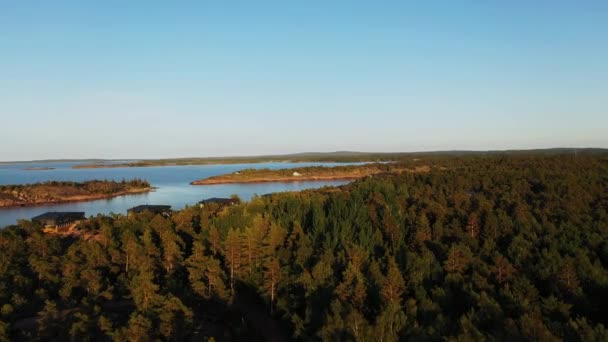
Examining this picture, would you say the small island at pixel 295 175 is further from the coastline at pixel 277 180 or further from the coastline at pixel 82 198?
the coastline at pixel 82 198

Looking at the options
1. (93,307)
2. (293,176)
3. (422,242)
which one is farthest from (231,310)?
(293,176)

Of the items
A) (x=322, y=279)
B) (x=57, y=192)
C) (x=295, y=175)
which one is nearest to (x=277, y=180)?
(x=295, y=175)

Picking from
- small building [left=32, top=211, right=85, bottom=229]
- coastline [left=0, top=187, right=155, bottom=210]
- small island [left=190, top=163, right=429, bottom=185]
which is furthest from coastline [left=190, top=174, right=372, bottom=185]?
small building [left=32, top=211, right=85, bottom=229]

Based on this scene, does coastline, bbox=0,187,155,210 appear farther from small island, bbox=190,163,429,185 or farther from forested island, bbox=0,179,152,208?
small island, bbox=190,163,429,185

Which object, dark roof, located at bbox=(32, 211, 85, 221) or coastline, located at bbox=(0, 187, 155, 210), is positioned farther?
coastline, located at bbox=(0, 187, 155, 210)

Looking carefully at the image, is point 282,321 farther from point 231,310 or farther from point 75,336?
point 75,336

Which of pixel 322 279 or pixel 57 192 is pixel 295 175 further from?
pixel 322 279

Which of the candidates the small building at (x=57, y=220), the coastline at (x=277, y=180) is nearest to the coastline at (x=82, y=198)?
the coastline at (x=277, y=180)
